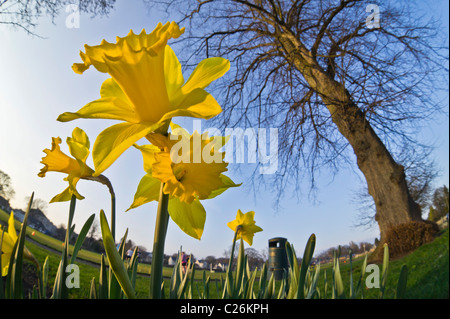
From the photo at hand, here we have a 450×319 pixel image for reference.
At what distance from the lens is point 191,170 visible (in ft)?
1.07

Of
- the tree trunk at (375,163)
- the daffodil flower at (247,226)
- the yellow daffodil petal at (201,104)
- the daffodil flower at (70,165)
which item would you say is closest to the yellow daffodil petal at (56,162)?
the daffodil flower at (70,165)

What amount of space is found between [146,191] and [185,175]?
3.4 inches

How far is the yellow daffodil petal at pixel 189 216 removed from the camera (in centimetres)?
35

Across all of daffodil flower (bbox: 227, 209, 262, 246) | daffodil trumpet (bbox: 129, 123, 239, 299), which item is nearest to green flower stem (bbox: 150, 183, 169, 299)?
daffodil trumpet (bbox: 129, 123, 239, 299)

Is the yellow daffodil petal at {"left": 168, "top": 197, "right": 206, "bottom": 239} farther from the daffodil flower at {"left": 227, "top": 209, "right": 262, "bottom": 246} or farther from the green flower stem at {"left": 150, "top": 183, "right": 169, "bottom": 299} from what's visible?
the daffodil flower at {"left": 227, "top": 209, "right": 262, "bottom": 246}

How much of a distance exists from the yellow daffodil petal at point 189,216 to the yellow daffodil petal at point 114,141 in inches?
3.7

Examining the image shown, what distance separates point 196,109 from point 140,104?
60 millimetres

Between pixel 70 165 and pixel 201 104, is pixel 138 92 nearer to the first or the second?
pixel 201 104

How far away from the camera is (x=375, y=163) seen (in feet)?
11.8

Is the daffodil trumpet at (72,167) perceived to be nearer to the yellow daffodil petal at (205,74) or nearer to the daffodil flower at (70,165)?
the daffodil flower at (70,165)

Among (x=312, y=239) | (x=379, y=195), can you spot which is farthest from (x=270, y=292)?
(x=379, y=195)
